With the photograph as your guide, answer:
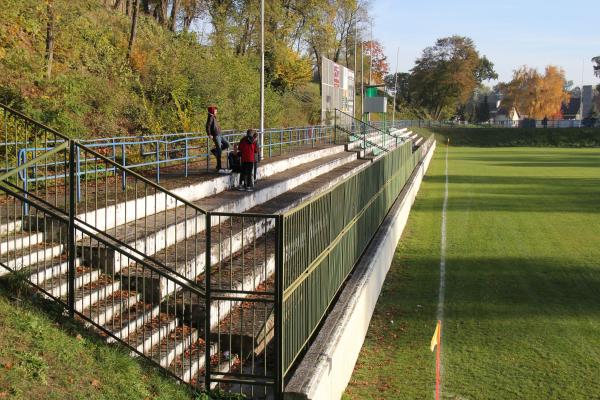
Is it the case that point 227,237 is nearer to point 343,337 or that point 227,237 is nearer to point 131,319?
point 343,337

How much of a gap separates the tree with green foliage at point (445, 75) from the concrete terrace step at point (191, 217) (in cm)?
10487

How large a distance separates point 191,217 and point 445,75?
410ft

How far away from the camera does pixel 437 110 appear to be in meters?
136

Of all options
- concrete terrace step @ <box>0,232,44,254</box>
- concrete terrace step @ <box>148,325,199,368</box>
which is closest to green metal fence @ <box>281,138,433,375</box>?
concrete terrace step @ <box>148,325,199,368</box>

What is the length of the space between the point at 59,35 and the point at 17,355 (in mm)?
20720

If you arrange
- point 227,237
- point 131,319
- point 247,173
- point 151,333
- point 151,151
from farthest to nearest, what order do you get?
point 151,151 → point 247,173 → point 227,237 → point 131,319 → point 151,333

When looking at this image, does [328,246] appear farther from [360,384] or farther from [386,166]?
[386,166]

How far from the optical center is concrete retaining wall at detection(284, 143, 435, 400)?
7273 millimetres

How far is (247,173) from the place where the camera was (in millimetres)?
17828

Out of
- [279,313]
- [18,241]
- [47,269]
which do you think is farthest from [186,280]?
[18,241]

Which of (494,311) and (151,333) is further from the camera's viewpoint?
(494,311)

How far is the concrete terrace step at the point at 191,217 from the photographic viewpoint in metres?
9.23

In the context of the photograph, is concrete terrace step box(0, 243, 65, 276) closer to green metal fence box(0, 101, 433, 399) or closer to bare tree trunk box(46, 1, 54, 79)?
green metal fence box(0, 101, 433, 399)

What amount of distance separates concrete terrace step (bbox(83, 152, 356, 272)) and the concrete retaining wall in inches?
78.2
